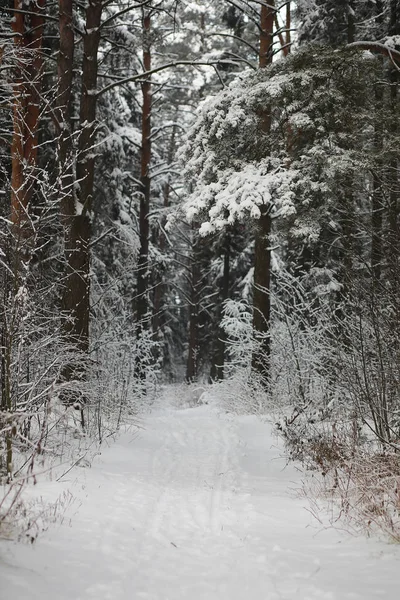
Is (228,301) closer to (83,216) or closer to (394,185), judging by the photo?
(83,216)

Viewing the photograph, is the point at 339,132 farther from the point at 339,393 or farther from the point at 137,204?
the point at 137,204

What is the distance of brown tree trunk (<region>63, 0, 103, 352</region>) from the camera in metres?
8.09

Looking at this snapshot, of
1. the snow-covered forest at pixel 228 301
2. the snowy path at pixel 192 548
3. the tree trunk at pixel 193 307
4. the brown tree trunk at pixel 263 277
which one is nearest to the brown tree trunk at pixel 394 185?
the snow-covered forest at pixel 228 301

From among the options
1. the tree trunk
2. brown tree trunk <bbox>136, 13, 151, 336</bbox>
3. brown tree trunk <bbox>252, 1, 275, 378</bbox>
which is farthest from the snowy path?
the tree trunk

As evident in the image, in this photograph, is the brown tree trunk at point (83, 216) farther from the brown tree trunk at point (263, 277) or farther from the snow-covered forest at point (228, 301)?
the brown tree trunk at point (263, 277)

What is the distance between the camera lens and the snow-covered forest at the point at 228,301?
4613mm

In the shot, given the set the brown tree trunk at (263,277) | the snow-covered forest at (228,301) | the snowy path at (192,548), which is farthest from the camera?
the brown tree trunk at (263,277)

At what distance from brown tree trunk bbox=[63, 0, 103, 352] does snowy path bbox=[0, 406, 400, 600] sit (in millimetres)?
2650

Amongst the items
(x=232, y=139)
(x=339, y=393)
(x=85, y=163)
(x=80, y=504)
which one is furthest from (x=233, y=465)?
(x=232, y=139)

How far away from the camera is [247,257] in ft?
74.3

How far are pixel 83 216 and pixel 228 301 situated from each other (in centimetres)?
816

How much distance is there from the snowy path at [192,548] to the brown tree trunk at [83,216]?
2.65 m

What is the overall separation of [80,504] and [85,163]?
5765 millimetres

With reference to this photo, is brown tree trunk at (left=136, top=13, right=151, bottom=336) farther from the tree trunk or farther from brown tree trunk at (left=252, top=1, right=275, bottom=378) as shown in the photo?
the tree trunk
